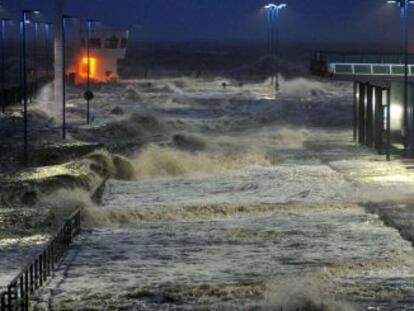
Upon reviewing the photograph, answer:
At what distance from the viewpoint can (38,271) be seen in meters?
19.9

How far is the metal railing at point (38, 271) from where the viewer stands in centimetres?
1625

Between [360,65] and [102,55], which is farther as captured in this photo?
[102,55]

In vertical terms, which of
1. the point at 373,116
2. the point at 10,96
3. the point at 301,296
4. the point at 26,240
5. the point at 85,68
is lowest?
the point at 26,240

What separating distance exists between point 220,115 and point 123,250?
5449 centimetres

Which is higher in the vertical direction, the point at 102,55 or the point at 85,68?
the point at 102,55

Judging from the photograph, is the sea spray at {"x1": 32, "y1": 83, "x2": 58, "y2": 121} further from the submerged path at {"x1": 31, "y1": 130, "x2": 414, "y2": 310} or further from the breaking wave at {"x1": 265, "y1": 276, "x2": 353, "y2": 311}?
the breaking wave at {"x1": 265, "y1": 276, "x2": 353, "y2": 311}

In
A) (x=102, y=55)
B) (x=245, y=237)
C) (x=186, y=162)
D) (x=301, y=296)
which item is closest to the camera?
(x=301, y=296)

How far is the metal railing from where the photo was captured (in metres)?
16.2

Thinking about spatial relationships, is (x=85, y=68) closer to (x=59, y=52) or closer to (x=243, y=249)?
(x=59, y=52)


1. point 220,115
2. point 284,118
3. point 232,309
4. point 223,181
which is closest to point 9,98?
point 220,115

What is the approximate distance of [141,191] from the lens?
34.3m

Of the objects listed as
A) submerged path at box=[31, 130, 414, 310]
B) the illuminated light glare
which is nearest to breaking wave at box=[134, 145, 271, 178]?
submerged path at box=[31, 130, 414, 310]

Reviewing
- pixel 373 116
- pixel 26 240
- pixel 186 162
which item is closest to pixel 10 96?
pixel 373 116

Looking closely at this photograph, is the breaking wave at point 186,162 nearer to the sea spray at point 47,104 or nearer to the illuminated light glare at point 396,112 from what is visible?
the illuminated light glare at point 396,112
